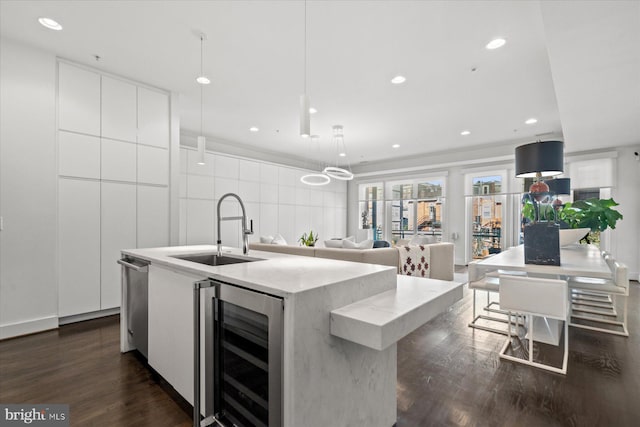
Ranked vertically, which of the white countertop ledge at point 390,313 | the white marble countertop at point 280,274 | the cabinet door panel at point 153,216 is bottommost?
the white countertop ledge at point 390,313

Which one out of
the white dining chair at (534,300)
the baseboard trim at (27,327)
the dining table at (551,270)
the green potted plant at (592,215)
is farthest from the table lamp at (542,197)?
the baseboard trim at (27,327)

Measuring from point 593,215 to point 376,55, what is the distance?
3190 millimetres

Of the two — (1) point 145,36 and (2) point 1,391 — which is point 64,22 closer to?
(1) point 145,36

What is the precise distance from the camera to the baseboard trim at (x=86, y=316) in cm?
324

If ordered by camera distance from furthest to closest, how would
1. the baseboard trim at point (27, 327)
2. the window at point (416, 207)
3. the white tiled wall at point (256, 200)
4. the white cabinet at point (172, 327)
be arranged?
the window at point (416, 207)
the white tiled wall at point (256, 200)
the baseboard trim at point (27, 327)
the white cabinet at point (172, 327)

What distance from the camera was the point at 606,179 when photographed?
5.64m

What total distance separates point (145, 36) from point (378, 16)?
224cm

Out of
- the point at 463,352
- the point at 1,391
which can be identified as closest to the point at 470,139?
the point at 463,352

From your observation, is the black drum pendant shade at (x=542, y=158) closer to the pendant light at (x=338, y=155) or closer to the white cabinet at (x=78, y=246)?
the pendant light at (x=338, y=155)

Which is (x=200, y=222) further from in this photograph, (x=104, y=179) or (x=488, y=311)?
(x=488, y=311)

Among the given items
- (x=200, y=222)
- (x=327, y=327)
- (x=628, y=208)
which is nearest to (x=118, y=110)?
(x=200, y=222)

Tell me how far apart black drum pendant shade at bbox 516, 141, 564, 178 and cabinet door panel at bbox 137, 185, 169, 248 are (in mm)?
4169

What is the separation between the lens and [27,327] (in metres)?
2.93

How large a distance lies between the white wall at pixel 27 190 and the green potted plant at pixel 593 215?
6022mm
